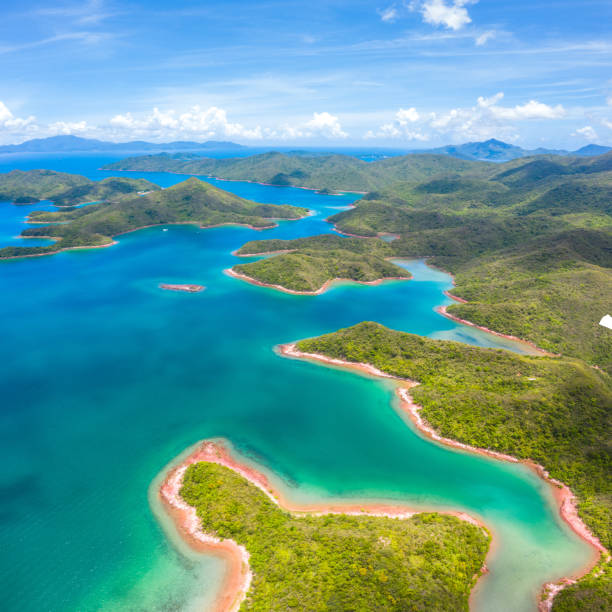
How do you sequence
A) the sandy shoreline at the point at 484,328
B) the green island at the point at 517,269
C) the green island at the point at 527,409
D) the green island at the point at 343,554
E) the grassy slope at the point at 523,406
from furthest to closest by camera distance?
the green island at the point at 517,269
the sandy shoreline at the point at 484,328
the grassy slope at the point at 523,406
the green island at the point at 527,409
the green island at the point at 343,554

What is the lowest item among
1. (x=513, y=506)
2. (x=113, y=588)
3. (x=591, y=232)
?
(x=513, y=506)

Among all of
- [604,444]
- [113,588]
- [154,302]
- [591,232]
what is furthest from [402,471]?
[591,232]

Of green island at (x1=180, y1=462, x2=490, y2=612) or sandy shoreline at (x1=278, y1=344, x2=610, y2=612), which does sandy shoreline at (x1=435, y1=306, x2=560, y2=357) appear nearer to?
sandy shoreline at (x1=278, y1=344, x2=610, y2=612)

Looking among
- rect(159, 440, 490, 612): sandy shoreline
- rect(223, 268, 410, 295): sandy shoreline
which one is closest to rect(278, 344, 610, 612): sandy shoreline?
rect(159, 440, 490, 612): sandy shoreline

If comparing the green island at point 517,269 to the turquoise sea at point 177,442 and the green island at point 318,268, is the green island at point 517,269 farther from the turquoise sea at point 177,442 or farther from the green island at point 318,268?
the turquoise sea at point 177,442

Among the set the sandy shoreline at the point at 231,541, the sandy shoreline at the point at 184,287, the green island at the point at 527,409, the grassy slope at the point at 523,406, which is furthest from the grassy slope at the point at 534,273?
the sandy shoreline at the point at 184,287

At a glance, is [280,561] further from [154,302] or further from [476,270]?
[476,270]

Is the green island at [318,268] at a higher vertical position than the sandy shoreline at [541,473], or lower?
higher
